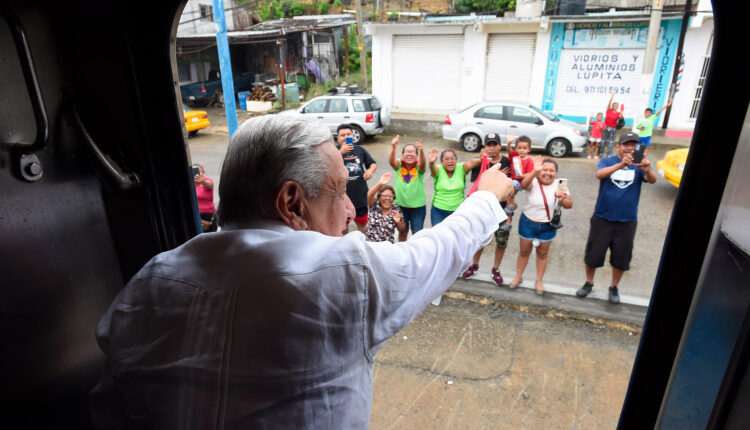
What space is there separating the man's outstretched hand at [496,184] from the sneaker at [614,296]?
134 inches

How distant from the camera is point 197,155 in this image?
11.8 metres

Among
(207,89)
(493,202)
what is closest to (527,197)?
(493,202)

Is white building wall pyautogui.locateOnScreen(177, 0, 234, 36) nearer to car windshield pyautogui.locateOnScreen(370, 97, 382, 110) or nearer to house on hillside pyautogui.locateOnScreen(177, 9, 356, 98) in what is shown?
house on hillside pyautogui.locateOnScreen(177, 9, 356, 98)

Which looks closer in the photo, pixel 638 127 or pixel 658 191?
pixel 658 191

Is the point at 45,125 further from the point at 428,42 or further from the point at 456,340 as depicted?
Result: the point at 428,42

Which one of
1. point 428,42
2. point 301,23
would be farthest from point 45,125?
point 301,23

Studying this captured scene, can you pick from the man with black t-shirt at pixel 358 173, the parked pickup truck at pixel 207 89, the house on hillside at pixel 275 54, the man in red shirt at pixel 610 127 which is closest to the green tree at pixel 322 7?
the house on hillside at pixel 275 54

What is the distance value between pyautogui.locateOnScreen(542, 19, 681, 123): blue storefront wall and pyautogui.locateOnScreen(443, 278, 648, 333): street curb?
10443 mm

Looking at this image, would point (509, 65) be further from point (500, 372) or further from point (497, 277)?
point (500, 372)

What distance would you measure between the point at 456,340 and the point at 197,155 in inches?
392

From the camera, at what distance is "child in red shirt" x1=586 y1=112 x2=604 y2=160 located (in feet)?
34.1

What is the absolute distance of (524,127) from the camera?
10633 mm

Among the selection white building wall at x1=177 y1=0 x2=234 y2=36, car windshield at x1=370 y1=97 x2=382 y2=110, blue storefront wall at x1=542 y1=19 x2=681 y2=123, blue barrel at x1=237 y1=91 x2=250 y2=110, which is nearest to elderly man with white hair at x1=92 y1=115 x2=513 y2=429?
car windshield at x1=370 y1=97 x2=382 y2=110

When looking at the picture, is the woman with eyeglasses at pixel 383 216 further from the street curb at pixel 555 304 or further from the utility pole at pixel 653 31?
the utility pole at pixel 653 31
